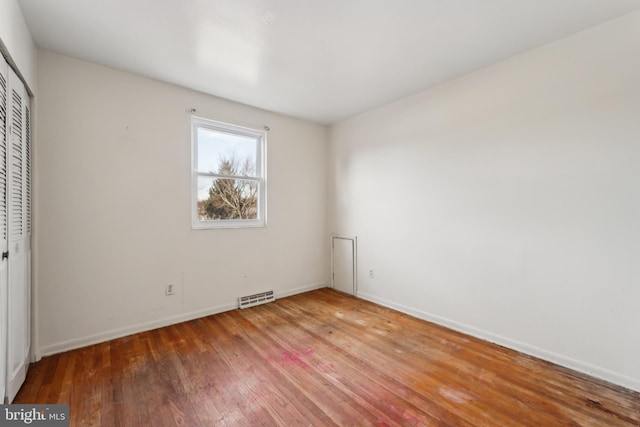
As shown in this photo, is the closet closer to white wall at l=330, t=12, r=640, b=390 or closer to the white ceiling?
the white ceiling

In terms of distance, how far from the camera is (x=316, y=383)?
196 centimetres

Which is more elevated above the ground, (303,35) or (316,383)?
(303,35)

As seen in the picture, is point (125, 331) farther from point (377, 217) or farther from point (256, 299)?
point (377, 217)

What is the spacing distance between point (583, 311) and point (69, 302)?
4.33 m

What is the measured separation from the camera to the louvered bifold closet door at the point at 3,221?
154cm

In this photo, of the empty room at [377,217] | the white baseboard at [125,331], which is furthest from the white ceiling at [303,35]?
the white baseboard at [125,331]

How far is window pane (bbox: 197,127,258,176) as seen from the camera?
3.25 metres

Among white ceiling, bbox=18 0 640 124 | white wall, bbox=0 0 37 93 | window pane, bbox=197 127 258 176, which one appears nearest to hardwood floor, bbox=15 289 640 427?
window pane, bbox=197 127 258 176

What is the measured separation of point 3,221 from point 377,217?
3363 mm

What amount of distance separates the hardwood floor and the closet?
284mm

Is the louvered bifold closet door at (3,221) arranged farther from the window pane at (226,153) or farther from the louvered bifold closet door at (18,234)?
the window pane at (226,153)

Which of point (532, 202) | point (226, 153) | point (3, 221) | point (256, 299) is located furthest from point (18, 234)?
point (532, 202)

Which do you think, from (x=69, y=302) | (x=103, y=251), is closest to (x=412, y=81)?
(x=103, y=251)

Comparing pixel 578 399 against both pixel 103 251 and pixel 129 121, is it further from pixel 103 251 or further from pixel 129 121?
pixel 129 121
